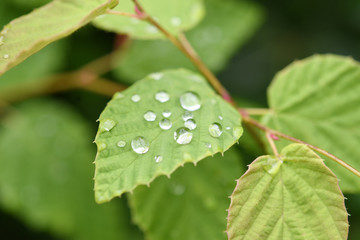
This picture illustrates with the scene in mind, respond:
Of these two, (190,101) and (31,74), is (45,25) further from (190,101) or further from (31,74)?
(31,74)

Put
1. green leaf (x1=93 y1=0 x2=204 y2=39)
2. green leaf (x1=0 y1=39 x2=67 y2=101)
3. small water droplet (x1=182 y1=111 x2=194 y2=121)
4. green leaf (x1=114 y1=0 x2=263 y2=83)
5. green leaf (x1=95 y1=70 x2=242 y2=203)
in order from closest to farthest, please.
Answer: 1. green leaf (x1=95 y1=70 x2=242 y2=203)
2. small water droplet (x1=182 y1=111 x2=194 y2=121)
3. green leaf (x1=93 y1=0 x2=204 y2=39)
4. green leaf (x1=114 y1=0 x2=263 y2=83)
5. green leaf (x1=0 y1=39 x2=67 y2=101)

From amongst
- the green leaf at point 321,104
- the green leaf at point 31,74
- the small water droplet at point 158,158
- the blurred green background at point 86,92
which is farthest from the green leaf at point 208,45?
the small water droplet at point 158,158

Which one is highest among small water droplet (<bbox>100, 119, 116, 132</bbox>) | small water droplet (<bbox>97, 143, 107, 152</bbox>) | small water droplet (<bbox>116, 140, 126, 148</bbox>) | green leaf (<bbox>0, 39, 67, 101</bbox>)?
small water droplet (<bbox>100, 119, 116, 132</bbox>)

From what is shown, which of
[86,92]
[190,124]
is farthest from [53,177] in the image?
[190,124]

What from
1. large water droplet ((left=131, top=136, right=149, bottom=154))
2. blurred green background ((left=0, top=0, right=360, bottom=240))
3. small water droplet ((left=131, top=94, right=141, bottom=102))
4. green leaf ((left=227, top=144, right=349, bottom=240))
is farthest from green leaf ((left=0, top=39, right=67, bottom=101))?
green leaf ((left=227, top=144, right=349, bottom=240))

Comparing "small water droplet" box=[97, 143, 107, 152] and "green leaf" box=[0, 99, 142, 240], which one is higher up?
"small water droplet" box=[97, 143, 107, 152]

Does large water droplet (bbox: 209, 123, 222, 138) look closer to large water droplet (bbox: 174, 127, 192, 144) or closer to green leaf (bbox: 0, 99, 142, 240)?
large water droplet (bbox: 174, 127, 192, 144)
